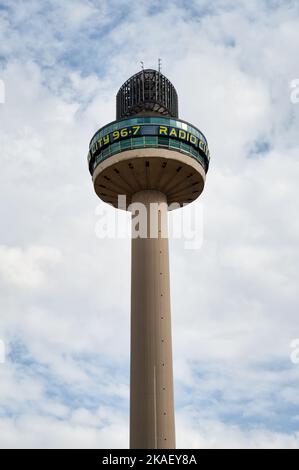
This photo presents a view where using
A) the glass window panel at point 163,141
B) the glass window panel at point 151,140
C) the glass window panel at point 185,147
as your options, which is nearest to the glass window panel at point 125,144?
the glass window panel at point 151,140

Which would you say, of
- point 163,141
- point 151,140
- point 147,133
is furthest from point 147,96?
point 163,141

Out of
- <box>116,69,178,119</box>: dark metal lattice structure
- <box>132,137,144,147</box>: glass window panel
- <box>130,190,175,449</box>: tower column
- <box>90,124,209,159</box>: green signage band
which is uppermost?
<box>116,69,178,119</box>: dark metal lattice structure

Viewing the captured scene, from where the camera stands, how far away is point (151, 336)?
64.2m

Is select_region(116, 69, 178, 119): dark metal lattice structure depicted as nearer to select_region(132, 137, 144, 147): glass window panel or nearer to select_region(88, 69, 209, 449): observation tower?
select_region(88, 69, 209, 449): observation tower

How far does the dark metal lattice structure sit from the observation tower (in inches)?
6.2

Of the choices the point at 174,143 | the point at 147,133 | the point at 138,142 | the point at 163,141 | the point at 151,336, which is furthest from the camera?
the point at 174,143

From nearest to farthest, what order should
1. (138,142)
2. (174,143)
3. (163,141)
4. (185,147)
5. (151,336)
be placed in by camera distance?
(151,336) < (138,142) < (163,141) < (174,143) < (185,147)

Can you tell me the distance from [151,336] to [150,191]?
2191 centimetres

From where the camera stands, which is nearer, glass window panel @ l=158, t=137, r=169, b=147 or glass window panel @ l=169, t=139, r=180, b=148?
glass window panel @ l=158, t=137, r=169, b=147

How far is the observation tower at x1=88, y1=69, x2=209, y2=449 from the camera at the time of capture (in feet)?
201

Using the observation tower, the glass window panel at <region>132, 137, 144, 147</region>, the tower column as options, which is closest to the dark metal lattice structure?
the observation tower

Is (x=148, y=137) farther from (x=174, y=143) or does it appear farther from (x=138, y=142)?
(x=174, y=143)
